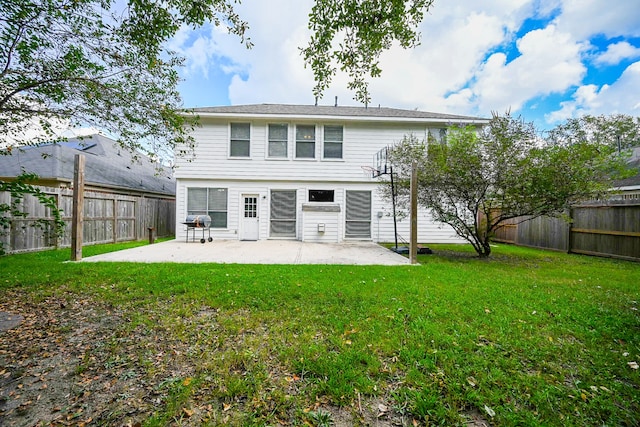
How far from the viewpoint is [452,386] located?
1.99 meters

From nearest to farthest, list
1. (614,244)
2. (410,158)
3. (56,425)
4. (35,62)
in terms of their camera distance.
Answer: (56,425), (35,62), (614,244), (410,158)

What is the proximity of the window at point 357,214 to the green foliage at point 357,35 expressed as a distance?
6598 mm

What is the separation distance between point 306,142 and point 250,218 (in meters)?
3.95

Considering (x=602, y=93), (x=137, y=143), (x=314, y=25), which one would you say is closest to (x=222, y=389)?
(x=314, y=25)

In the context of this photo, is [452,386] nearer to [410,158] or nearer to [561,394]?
[561,394]

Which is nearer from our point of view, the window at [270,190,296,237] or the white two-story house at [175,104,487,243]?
the white two-story house at [175,104,487,243]

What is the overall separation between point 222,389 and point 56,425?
0.97 metres

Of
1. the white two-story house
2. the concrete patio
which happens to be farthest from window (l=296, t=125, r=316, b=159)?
the concrete patio

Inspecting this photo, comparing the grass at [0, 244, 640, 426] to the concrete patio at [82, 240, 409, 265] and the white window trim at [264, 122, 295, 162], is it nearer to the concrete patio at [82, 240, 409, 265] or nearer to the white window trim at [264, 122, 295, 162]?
the concrete patio at [82, 240, 409, 265]

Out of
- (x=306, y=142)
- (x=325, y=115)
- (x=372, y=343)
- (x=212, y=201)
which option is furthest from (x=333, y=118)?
(x=372, y=343)

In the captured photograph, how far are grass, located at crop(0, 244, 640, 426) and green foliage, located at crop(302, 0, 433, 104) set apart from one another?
3.50 m

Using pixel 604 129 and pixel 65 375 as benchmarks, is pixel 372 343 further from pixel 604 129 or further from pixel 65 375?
pixel 604 129

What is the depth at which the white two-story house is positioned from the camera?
35.2 feet

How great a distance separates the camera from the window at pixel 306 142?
433 inches
